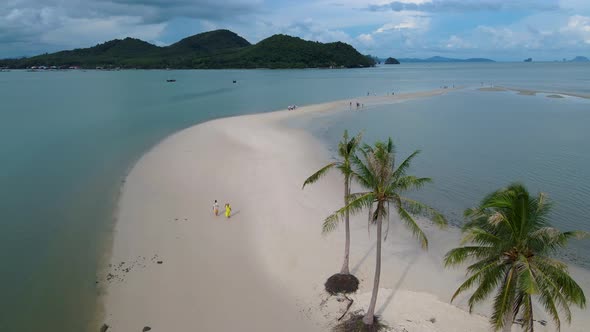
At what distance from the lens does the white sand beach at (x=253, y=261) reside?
17.8 m

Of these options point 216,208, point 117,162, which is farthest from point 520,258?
point 117,162

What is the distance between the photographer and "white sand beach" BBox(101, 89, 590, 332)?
1780 centimetres

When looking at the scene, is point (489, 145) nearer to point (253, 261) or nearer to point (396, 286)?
point (396, 286)

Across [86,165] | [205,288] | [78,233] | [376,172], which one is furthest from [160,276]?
[86,165]

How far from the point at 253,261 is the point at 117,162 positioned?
29.5m

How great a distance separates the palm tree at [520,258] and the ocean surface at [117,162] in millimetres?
15563

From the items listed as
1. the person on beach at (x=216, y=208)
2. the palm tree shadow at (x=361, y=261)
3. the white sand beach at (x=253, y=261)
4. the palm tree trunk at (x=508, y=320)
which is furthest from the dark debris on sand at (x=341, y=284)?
the person on beach at (x=216, y=208)

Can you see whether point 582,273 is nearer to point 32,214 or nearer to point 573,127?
point 32,214

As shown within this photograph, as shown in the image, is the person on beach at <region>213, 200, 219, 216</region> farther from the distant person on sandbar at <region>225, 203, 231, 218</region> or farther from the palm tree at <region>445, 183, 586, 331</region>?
the palm tree at <region>445, 183, 586, 331</region>

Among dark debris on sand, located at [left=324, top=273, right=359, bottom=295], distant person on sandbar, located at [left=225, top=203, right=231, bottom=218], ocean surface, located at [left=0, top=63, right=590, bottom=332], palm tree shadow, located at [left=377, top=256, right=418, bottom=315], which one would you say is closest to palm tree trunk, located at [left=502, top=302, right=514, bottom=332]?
palm tree shadow, located at [left=377, top=256, right=418, bottom=315]

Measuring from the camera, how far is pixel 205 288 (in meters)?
20.2

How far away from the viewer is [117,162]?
1788 inches

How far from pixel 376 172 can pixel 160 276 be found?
13.8m

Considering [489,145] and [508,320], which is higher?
[508,320]
